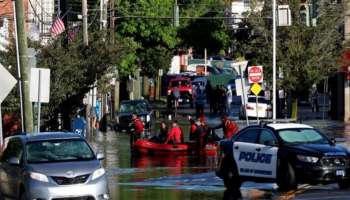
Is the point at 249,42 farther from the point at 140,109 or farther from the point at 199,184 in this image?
the point at 199,184

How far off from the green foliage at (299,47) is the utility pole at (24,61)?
26404 mm

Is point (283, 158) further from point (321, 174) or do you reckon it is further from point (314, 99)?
point (314, 99)

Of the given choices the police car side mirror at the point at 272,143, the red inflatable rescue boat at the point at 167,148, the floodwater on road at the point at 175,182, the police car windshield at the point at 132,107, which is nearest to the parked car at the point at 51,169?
the floodwater on road at the point at 175,182

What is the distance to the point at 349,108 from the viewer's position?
54.0 metres

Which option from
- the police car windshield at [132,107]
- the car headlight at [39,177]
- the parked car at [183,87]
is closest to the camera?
the car headlight at [39,177]

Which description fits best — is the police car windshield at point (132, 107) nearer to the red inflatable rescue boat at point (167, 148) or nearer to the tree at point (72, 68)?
the tree at point (72, 68)

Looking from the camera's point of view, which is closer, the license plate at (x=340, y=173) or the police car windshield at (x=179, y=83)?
the license plate at (x=340, y=173)

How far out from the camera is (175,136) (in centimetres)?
3509

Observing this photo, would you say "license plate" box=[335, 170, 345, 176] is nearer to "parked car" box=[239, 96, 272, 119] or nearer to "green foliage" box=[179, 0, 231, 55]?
"parked car" box=[239, 96, 272, 119]

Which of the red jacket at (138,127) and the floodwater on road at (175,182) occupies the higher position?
the red jacket at (138,127)

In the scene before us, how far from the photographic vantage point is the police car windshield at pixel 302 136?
21828mm

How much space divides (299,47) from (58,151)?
101ft

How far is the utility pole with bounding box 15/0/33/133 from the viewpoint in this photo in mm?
22734

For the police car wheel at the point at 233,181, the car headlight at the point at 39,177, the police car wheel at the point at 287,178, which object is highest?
the car headlight at the point at 39,177
